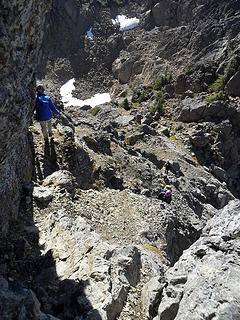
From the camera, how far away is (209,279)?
34.0 feet

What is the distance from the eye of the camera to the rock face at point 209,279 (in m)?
9.56

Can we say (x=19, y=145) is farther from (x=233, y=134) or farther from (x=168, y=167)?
(x=233, y=134)

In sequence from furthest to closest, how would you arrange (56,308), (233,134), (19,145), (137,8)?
(137,8)
(233,134)
(19,145)
(56,308)

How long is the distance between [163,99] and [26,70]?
179 ft

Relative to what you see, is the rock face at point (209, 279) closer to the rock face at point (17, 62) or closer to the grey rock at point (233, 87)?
the rock face at point (17, 62)

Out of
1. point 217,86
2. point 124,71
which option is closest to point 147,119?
point 217,86

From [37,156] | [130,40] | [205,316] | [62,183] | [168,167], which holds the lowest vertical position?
[205,316]

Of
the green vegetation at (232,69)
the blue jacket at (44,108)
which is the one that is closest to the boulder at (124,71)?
the green vegetation at (232,69)

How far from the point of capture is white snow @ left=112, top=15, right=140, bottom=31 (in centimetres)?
11070

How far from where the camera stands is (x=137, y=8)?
12038 centimetres

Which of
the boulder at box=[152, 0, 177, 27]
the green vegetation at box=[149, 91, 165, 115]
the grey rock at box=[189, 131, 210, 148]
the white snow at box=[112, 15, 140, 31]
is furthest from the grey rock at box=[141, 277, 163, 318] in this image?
the white snow at box=[112, 15, 140, 31]

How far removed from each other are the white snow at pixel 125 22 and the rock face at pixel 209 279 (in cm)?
10340

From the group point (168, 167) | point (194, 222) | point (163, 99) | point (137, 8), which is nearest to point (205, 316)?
point (194, 222)

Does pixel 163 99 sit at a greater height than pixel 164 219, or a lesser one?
greater
